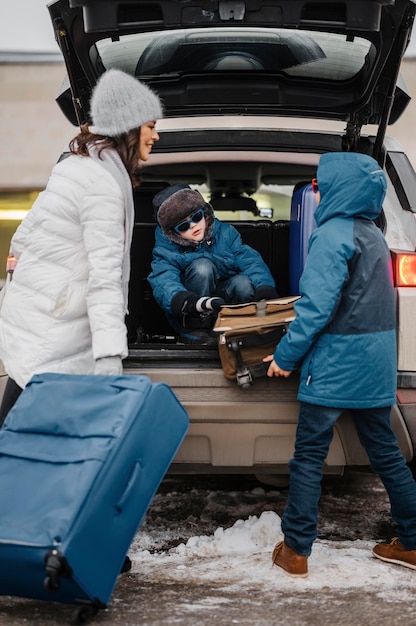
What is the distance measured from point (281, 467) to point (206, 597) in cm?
68

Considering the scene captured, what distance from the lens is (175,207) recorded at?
163 inches

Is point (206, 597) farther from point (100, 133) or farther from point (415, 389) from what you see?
point (100, 133)

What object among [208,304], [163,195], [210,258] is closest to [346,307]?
[208,304]

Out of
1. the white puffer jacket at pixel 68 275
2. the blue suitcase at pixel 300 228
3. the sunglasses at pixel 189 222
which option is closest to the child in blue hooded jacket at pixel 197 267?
the sunglasses at pixel 189 222

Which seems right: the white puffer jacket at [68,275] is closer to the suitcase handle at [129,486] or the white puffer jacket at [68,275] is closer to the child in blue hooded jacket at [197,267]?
the suitcase handle at [129,486]

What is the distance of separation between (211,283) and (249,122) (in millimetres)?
791

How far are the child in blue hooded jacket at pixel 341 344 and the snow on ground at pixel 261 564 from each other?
106 mm

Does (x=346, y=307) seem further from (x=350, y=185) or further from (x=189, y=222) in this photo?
(x=189, y=222)

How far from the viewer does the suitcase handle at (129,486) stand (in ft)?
8.71

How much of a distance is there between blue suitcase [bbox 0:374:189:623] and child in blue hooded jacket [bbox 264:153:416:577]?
568 mm

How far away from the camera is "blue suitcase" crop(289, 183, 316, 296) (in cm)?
420

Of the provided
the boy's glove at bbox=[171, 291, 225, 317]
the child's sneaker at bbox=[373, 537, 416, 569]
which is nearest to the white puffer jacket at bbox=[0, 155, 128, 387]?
the boy's glove at bbox=[171, 291, 225, 317]

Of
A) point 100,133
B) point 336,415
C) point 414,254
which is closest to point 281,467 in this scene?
point 336,415

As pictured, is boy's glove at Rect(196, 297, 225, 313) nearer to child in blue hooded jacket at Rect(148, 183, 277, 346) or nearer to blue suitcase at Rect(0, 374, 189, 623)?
child in blue hooded jacket at Rect(148, 183, 277, 346)
